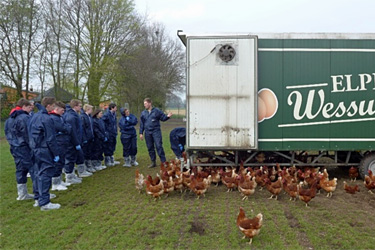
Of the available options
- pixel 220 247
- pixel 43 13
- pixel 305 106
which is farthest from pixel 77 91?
pixel 220 247

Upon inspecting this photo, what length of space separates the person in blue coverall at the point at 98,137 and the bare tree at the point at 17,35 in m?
19.3

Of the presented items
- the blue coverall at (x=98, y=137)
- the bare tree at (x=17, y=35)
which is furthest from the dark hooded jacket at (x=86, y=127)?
the bare tree at (x=17, y=35)

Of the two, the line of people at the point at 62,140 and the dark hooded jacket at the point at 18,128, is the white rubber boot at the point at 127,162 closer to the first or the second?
the line of people at the point at 62,140

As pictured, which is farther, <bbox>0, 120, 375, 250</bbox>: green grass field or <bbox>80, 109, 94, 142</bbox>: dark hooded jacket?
<bbox>80, 109, 94, 142</bbox>: dark hooded jacket

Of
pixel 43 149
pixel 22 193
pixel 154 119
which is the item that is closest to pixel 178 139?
pixel 154 119

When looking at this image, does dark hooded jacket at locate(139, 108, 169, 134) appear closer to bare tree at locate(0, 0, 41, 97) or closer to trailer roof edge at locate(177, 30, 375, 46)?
trailer roof edge at locate(177, 30, 375, 46)

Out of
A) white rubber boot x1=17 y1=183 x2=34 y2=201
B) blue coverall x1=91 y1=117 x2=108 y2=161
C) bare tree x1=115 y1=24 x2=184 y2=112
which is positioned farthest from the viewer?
bare tree x1=115 y1=24 x2=184 y2=112

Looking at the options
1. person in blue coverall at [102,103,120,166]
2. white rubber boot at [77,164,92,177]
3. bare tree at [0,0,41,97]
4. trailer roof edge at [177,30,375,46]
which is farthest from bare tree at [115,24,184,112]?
trailer roof edge at [177,30,375,46]

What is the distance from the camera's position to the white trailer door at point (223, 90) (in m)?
6.68

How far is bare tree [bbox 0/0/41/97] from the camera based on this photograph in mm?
23812

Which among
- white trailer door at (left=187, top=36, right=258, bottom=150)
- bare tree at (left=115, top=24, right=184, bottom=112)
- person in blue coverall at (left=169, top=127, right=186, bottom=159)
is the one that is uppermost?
bare tree at (left=115, top=24, right=184, bottom=112)

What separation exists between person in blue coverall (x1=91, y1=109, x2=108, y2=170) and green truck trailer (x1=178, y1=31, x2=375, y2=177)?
341 centimetres

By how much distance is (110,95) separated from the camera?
2744 cm

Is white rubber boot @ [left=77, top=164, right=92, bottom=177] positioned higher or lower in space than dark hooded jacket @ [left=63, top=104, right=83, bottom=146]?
lower
